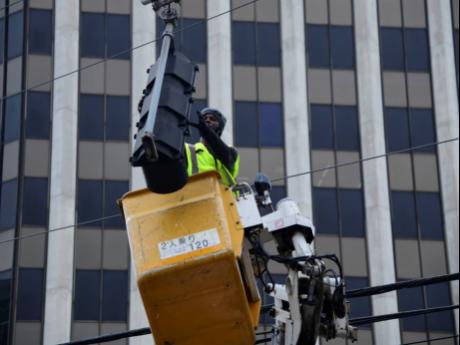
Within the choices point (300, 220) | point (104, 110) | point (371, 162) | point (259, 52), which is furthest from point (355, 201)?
point (300, 220)

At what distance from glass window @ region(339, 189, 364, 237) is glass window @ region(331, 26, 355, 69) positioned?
489cm

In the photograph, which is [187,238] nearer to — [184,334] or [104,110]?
[184,334]

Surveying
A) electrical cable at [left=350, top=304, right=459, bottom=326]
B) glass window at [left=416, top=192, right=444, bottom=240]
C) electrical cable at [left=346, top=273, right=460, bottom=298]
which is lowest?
electrical cable at [left=350, top=304, right=459, bottom=326]

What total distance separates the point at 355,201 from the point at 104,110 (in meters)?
9.51

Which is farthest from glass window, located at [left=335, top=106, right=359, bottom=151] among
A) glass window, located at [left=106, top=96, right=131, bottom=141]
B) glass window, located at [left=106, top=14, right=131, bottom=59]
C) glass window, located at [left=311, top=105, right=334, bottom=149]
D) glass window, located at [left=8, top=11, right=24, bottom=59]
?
glass window, located at [left=8, top=11, right=24, bottom=59]

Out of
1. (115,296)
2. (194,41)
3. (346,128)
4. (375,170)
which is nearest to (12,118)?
(194,41)

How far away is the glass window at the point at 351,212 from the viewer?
43.9 m

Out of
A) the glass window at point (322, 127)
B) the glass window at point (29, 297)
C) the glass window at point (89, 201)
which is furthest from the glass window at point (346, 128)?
the glass window at point (29, 297)

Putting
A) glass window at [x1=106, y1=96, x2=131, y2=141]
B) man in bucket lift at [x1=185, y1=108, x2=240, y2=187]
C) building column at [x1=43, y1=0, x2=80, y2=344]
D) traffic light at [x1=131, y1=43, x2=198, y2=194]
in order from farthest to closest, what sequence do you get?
glass window at [x1=106, y1=96, x2=131, y2=141] → building column at [x1=43, y1=0, x2=80, y2=344] → man in bucket lift at [x1=185, y1=108, x2=240, y2=187] → traffic light at [x1=131, y1=43, x2=198, y2=194]

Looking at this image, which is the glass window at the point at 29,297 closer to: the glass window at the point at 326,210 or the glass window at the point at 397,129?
the glass window at the point at 326,210

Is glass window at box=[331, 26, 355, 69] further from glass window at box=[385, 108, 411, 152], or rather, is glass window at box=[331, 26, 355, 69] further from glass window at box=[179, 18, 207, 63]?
glass window at box=[179, 18, 207, 63]

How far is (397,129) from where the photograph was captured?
45.6 metres

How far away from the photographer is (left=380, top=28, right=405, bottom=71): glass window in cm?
4619

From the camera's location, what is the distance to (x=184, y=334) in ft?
33.8
